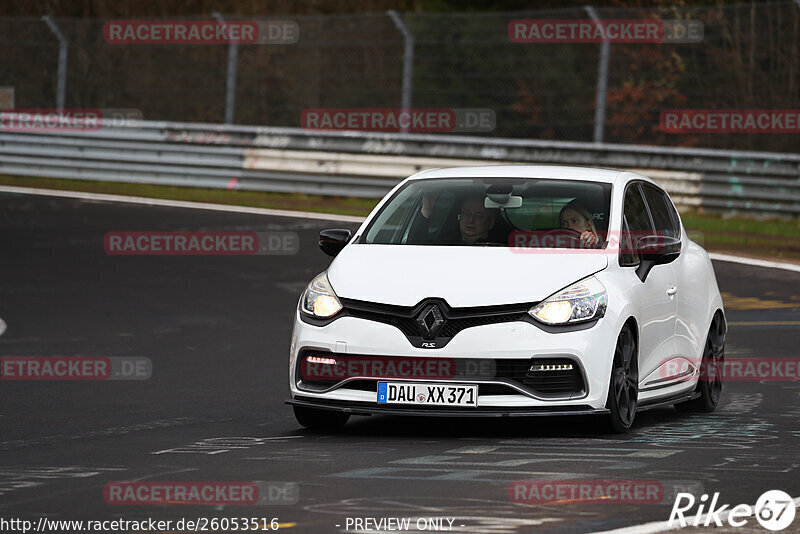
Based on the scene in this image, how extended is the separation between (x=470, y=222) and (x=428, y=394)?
57.4 inches

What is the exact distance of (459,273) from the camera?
913cm

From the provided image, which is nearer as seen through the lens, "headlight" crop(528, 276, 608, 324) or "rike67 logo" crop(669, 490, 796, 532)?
"rike67 logo" crop(669, 490, 796, 532)

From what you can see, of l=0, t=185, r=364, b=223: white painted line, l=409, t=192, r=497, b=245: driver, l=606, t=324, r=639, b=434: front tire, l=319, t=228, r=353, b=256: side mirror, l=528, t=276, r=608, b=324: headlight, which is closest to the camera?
l=528, t=276, r=608, b=324: headlight

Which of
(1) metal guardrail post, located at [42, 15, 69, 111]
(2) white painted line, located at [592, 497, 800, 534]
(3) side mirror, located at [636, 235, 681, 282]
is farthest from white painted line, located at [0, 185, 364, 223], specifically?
(2) white painted line, located at [592, 497, 800, 534]

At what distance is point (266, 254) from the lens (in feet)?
66.2

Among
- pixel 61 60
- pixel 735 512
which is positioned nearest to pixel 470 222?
pixel 735 512

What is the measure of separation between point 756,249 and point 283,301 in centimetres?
744

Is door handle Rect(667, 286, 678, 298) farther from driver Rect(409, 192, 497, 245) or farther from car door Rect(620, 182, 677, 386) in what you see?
driver Rect(409, 192, 497, 245)

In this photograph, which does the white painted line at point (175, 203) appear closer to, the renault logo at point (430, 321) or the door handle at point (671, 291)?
the door handle at point (671, 291)

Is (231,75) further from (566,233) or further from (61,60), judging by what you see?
(566,233)

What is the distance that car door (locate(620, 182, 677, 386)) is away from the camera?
9.59 metres

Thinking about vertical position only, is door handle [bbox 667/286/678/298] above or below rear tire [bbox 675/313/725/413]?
above

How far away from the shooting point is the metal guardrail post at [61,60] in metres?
28.5

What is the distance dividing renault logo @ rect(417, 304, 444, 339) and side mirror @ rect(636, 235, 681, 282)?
1.45 metres
